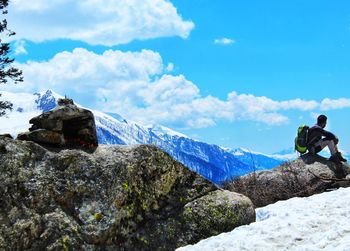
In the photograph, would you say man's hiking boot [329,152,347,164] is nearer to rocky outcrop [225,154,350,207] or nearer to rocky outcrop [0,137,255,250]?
Result: rocky outcrop [225,154,350,207]

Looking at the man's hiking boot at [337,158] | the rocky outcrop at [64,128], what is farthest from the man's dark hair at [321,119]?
the rocky outcrop at [64,128]

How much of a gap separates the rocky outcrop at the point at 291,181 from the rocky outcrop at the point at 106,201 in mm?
9198

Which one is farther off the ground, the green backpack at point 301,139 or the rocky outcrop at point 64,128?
the green backpack at point 301,139

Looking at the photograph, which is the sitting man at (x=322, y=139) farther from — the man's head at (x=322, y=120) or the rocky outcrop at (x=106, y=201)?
the rocky outcrop at (x=106, y=201)

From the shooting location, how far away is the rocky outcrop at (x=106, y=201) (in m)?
9.18

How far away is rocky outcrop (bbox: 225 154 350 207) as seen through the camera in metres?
21.2

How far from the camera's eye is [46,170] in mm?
9828

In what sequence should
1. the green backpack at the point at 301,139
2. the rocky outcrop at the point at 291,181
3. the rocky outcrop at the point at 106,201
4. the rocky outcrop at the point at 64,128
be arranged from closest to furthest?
1. the rocky outcrop at the point at 106,201
2. the rocky outcrop at the point at 64,128
3. the rocky outcrop at the point at 291,181
4. the green backpack at the point at 301,139

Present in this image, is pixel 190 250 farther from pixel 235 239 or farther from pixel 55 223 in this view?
pixel 55 223

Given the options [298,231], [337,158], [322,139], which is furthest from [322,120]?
[298,231]

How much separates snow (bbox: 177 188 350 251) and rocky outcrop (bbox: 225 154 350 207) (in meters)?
8.93

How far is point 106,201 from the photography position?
10.0 meters

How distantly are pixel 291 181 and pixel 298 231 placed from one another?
13657 millimetres

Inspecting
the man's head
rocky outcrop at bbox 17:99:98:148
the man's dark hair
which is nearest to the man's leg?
the man's head
